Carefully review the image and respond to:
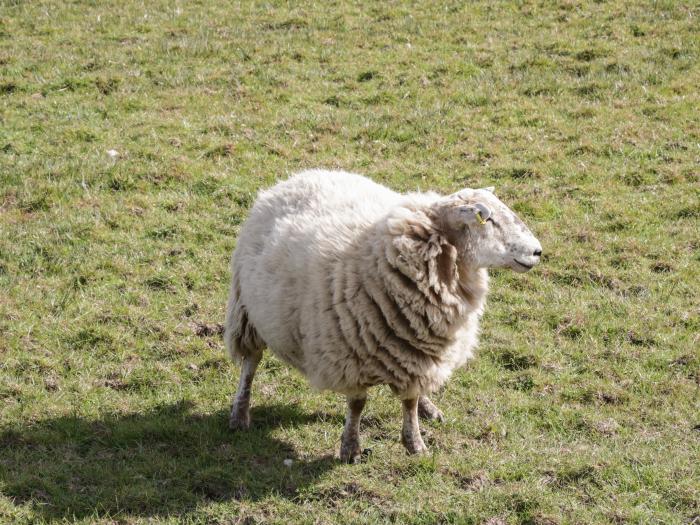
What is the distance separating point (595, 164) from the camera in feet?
36.3

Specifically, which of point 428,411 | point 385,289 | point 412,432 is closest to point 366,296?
point 385,289

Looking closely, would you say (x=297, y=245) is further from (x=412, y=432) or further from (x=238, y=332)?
(x=412, y=432)

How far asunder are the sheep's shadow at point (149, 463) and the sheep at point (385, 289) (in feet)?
1.94

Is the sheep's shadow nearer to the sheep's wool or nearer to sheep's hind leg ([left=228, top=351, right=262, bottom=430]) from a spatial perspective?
sheep's hind leg ([left=228, top=351, right=262, bottom=430])

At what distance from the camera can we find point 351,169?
437 inches

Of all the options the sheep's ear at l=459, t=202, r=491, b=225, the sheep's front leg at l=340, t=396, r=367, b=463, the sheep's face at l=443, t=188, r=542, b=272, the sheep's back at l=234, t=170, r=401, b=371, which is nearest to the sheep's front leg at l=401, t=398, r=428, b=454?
the sheep's front leg at l=340, t=396, r=367, b=463

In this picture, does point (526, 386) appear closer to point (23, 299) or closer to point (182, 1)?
point (23, 299)

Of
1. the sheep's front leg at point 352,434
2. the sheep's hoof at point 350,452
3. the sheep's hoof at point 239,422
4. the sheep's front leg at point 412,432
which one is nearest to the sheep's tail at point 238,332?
the sheep's hoof at point 239,422

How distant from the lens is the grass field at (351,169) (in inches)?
240

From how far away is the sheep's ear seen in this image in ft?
19.7

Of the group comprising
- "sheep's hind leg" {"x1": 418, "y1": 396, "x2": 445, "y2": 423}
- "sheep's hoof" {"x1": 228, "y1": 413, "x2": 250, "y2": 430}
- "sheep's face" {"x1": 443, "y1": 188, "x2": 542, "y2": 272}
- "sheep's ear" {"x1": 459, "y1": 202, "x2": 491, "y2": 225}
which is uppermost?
"sheep's ear" {"x1": 459, "y1": 202, "x2": 491, "y2": 225}

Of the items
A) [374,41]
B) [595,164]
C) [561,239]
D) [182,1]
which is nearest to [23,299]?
[561,239]

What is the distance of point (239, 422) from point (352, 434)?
988 mm

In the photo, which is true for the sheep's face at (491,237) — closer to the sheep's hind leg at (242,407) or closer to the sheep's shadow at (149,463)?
the sheep's shadow at (149,463)
